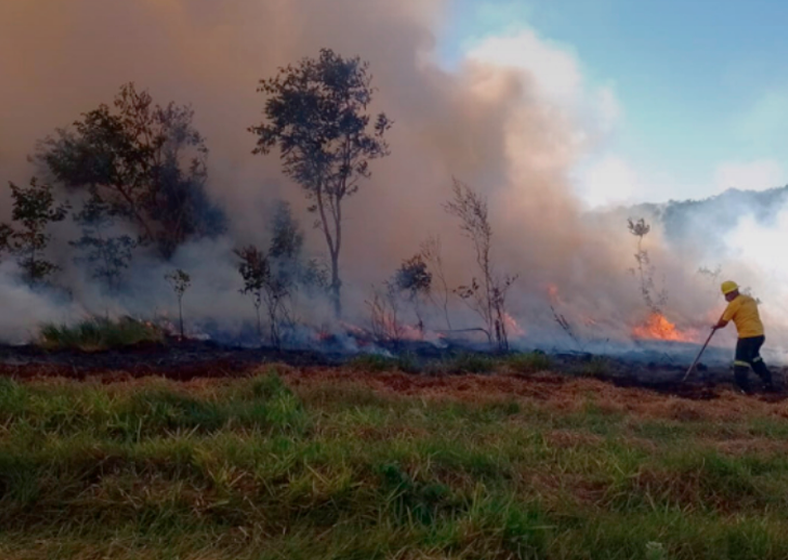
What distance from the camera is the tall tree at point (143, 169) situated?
16.5 metres

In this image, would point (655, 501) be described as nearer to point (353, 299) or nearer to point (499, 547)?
point (499, 547)

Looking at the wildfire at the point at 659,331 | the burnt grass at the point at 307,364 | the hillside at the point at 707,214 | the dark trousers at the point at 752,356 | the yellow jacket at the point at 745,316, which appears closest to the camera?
the burnt grass at the point at 307,364

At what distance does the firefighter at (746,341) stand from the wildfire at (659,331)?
7.96 meters

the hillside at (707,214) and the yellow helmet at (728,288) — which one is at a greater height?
the hillside at (707,214)

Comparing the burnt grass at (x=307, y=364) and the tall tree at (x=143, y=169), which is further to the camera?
the tall tree at (x=143, y=169)

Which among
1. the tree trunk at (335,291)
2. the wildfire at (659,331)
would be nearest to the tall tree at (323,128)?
the tree trunk at (335,291)

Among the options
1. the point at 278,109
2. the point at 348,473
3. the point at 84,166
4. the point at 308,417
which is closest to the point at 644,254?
the point at 278,109

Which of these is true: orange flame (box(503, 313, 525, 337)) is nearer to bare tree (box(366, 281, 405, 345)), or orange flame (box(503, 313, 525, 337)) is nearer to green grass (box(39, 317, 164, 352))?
bare tree (box(366, 281, 405, 345))

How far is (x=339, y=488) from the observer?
14.2 ft

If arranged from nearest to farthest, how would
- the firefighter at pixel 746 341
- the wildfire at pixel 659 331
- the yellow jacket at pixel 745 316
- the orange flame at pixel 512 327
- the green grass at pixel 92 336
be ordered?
1. the firefighter at pixel 746 341
2. the yellow jacket at pixel 745 316
3. the green grass at pixel 92 336
4. the orange flame at pixel 512 327
5. the wildfire at pixel 659 331

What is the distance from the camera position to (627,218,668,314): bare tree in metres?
21.1

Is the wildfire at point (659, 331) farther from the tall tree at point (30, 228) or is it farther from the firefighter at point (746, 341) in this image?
the tall tree at point (30, 228)

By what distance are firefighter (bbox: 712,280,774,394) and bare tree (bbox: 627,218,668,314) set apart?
8.67 m

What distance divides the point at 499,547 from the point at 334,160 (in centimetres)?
1570
